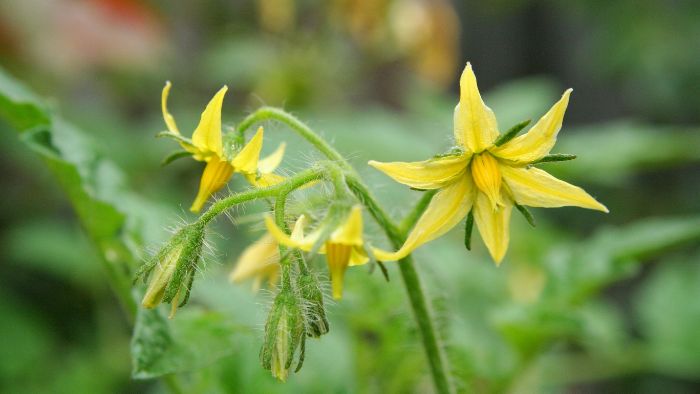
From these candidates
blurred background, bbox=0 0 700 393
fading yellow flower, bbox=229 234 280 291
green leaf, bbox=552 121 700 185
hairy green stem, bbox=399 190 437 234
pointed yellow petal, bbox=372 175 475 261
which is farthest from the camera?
green leaf, bbox=552 121 700 185

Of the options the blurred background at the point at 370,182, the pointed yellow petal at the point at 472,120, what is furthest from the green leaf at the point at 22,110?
the pointed yellow petal at the point at 472,120

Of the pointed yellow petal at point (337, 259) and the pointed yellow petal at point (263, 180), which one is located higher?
the pointed yellow petal at point (263, 180)

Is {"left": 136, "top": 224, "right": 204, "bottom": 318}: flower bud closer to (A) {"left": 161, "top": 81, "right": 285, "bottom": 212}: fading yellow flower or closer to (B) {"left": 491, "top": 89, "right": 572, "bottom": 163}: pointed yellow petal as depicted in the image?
(A) {"left": 161, "top": 81, "right": 285, "bottom": 212}: fading yellow flower

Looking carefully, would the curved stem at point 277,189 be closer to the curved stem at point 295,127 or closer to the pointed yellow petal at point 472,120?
the curved stem at point 295,127

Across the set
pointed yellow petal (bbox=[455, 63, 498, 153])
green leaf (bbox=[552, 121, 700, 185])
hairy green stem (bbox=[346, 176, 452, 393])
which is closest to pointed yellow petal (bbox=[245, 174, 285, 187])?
hairy green stem (bbox=[346, 176, 452, 393])

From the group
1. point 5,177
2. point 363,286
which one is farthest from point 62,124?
point 5,177

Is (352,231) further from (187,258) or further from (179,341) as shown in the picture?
(179,341)

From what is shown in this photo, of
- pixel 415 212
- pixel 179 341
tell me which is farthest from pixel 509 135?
pixel 179 341
